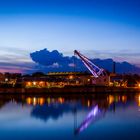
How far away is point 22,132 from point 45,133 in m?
1.18

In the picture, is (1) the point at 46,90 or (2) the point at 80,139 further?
(1) the point at 46,90

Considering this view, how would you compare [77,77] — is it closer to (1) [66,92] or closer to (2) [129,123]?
(1) [66,92]

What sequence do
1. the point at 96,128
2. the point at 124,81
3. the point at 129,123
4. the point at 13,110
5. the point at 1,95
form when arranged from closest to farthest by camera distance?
the point at 96,128
the point at 129,123
the point at 13,110
the point at 1,95
the point at 124,81

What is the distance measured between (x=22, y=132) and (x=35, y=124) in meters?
2.74

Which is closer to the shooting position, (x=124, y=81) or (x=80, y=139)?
(x=80, y=139)

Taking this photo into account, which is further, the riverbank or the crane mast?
the crane mast

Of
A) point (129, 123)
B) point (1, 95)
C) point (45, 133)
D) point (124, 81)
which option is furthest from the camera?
point (124, 81)

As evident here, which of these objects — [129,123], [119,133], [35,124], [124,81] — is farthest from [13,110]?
[124,81]

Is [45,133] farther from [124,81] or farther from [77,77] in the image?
[124,81]

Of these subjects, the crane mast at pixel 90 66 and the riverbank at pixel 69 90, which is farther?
the crane mast at pixel 90 66

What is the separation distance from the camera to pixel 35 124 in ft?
62.5

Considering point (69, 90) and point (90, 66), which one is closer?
point (69, 90)

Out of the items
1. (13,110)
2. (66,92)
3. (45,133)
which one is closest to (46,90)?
(66,92)

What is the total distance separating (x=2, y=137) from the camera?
14977 millimetres
